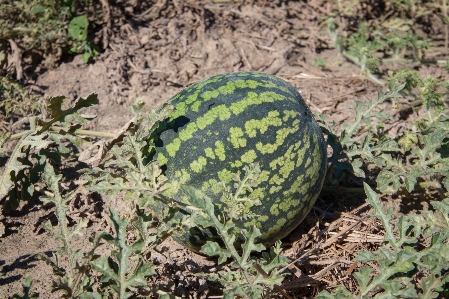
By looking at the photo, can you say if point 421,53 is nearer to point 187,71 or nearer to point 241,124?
point 187,71

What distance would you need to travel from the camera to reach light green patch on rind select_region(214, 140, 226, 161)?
2891mm

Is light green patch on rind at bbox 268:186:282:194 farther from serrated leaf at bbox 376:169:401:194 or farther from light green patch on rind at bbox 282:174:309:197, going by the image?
serrated leaf at bbox 376:169:401:194

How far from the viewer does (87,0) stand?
495 cm

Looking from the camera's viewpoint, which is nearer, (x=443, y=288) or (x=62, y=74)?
(x=443, y=288)

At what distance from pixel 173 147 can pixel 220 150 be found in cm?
29

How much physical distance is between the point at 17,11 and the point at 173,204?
3.06 m

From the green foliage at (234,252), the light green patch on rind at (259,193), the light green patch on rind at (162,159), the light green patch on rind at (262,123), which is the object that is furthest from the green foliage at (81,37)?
the green foliage at (234,252)

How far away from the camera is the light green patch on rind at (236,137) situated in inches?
114

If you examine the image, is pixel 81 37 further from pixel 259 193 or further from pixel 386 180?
pixel 386 180

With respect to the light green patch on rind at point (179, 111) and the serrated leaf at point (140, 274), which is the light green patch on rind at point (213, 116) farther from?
the serrated leaf at point (140, 274)

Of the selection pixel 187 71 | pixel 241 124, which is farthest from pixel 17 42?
pixel 241 124

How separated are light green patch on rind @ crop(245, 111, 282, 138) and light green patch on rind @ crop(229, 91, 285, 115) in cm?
9

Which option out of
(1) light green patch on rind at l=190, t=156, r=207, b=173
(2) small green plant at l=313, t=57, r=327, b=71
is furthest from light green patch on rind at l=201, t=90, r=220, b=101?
(2) small green plant at l=313, t=57, r=327, b=71

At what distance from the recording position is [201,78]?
4773 millimetres
